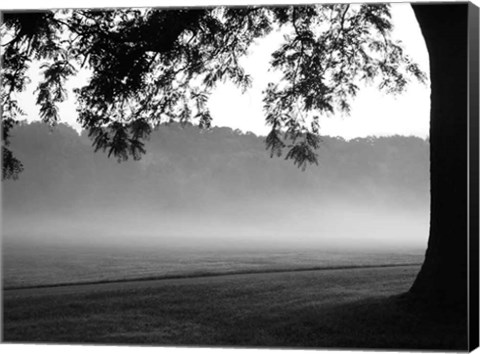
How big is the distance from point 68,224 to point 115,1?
8.55ft

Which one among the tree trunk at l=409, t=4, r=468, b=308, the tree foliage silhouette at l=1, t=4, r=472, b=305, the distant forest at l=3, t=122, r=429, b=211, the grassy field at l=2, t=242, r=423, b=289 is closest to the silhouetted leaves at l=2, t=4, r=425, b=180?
the tree foliage silhouette at l=1, t=4, r=472, b=305

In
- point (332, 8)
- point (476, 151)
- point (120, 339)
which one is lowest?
point (120, 339)

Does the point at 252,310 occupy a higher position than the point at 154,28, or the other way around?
the point at 154,28

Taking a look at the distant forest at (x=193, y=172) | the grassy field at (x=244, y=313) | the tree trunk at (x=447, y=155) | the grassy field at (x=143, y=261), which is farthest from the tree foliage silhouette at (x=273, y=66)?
the grassy field at (x=143, y=261)

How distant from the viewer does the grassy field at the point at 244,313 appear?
1206 cm

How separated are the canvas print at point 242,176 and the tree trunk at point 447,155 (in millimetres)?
21

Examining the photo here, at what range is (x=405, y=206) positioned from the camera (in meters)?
12.4

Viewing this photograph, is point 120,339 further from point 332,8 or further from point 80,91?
point 332,8

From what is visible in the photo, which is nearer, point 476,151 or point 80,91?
point 476,151

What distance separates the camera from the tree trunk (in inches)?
468

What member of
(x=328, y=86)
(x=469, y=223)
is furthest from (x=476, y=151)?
(x=328, y=86)

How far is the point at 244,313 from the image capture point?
1244 centimetres

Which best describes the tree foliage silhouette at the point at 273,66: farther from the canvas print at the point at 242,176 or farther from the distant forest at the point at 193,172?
the distant forest at the point at 193,172

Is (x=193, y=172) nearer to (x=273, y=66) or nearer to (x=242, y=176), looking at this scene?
(x=242, y=176)
